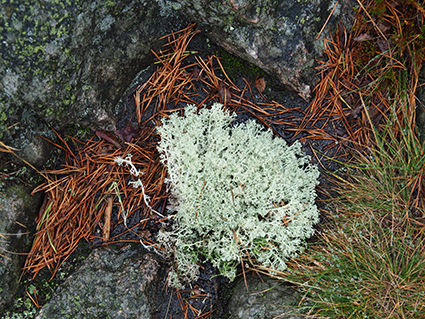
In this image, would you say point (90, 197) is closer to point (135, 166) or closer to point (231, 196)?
point (135, 166)

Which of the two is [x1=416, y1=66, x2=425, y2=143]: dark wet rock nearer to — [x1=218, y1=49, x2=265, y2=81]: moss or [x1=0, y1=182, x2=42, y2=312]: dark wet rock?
[x1=218, y1=49, x2=265, y2=81]: moss

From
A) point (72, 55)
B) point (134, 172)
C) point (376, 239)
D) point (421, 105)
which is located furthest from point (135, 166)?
point (421, 105)

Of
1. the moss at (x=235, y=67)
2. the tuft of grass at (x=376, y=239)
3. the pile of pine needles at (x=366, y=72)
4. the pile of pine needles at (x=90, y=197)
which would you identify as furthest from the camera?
the moss at (x=235, y=67)

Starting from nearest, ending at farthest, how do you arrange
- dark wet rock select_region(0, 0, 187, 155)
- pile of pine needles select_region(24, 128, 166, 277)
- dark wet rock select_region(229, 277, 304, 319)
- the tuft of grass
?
1. dark wet rock select_region(0, 0, 187, 155)
2. the tuft of grass
3. dark wet rock select_region(229, 277, 304, 319)
4. pile of pine needles select_region(24, 128, 166, 277)

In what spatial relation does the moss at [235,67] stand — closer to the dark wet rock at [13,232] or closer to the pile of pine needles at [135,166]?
the pile of pine needles at [135,166]

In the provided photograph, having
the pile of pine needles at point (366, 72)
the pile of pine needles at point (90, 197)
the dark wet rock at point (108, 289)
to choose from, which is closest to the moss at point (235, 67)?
the pile of pine needles at point (366, 72)

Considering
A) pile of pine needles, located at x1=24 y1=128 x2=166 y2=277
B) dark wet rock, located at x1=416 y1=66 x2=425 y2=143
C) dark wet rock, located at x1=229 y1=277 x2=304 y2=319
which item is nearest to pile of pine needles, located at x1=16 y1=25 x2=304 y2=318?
pile of pine needles, located at x1=24 y1=128 x2=166 y2=277
